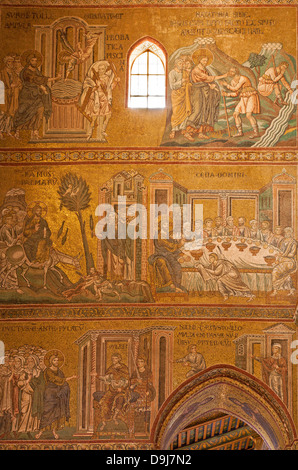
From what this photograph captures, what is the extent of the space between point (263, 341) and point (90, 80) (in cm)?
633

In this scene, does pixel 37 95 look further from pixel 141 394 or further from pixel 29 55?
pixel 141 394

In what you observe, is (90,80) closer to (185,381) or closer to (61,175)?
(61,175)

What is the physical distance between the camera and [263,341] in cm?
1703

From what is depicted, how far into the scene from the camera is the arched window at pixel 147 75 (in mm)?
17969

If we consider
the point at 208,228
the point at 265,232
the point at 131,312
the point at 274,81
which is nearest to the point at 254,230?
the point at 265,232

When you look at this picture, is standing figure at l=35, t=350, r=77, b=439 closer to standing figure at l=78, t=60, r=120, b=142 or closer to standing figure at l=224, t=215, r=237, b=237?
standing figure at l=224, t=215, r=237, b=237

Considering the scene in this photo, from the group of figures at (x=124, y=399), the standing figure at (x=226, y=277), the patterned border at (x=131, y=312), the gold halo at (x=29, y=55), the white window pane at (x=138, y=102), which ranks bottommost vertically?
the group of figures at (x=124, y=399)

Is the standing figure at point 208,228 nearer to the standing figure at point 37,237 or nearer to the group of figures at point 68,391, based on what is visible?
the group of figures at point 68,391

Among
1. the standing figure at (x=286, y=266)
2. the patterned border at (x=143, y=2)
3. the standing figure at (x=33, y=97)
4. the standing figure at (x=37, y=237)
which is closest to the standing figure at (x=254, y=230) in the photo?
the standing figure at (x=286, y=266)

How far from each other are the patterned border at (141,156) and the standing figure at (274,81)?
1.29 meters

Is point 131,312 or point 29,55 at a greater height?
point 29,55

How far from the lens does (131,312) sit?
17109mm

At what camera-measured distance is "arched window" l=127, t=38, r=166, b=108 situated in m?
18.0

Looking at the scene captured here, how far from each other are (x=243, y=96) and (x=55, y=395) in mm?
7036
